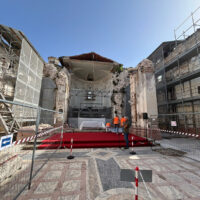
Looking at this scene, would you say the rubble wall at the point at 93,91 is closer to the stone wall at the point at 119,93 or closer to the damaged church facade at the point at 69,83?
the damaged church facade at the point at 69,83

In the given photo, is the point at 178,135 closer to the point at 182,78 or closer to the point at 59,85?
the point at 182,78

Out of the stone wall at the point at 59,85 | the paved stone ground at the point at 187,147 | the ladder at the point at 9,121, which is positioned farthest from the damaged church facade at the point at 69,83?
the paved stone ground at the point at 187,147

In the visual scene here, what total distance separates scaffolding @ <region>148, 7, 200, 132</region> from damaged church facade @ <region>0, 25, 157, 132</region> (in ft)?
11.0

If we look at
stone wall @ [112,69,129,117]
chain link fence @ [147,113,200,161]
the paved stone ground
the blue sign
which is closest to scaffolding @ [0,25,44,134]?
the blue sign

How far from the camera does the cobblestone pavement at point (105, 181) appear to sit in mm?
2012

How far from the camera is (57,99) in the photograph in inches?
448

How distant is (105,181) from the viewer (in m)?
2.47

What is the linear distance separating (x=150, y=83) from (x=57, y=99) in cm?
1004

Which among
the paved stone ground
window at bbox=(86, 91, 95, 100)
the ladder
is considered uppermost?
window at bbox=(86, 91, 95, 100)

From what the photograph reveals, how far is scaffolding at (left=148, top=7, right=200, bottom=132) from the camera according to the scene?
28.9 feet

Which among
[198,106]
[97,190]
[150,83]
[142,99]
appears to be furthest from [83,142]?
[198,106]

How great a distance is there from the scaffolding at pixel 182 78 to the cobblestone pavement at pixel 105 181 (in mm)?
4508

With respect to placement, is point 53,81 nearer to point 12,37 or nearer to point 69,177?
point 12,37

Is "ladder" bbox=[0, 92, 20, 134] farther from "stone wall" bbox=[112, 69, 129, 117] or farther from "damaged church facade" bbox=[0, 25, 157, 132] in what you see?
"stone wall" bbox=[112, 69, 129, 117]
